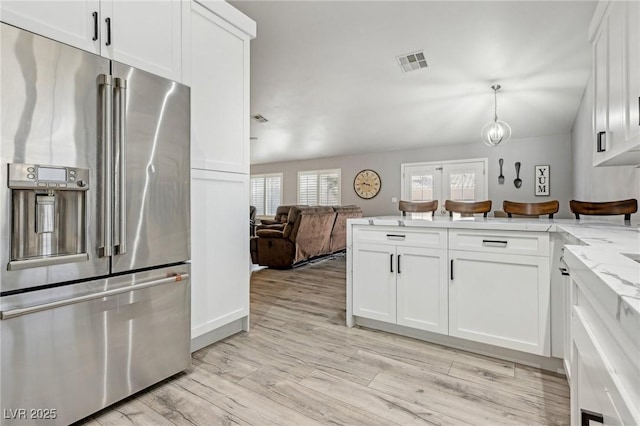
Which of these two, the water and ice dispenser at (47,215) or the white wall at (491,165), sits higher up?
the white wall at (491,165)

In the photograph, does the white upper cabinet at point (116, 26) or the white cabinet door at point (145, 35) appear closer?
the white upper cabinet at point (116, 26)

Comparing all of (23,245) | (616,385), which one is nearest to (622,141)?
(616,385)

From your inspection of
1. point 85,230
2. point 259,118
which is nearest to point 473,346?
point 85,230

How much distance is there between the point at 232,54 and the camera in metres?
2.40

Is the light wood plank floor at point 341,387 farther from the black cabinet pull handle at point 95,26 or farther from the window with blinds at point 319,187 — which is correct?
the window with blinds at point 319,187

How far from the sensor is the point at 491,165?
6531mm

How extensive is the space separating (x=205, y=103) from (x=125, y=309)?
1.40 m

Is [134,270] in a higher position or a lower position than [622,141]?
lower

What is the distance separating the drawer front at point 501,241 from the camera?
1.93 meters

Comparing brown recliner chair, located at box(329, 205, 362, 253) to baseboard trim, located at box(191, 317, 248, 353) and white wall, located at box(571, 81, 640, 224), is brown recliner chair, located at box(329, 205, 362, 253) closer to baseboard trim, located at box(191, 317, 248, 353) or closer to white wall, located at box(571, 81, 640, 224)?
baseboard trim, located at box(191, 317, 248, 353)

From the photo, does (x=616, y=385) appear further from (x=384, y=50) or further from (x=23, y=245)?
(x=384, y=50)

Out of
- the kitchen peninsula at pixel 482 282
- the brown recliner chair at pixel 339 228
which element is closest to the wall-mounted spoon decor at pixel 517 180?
the brown recliner chair at pixel 339 228

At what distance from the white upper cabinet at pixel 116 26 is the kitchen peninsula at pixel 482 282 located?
178 centimetres

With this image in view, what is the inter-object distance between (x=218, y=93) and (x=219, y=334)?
178 cm
